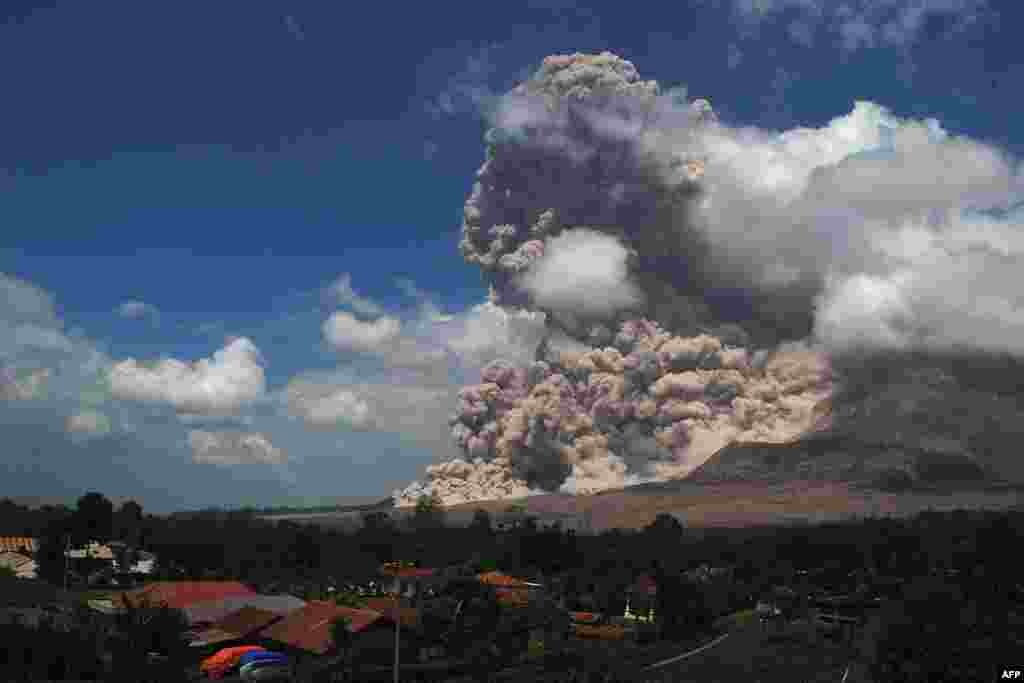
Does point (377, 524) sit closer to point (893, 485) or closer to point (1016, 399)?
point (893, 485)

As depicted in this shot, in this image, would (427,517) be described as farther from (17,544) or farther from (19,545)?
(17,544)

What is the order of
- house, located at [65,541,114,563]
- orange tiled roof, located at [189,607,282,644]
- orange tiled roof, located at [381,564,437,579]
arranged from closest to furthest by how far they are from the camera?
orange tiled roof, located at [189,607,282,644], orange tiled roof, located at [381,564,437,579], house, located at [65,541,114,563]

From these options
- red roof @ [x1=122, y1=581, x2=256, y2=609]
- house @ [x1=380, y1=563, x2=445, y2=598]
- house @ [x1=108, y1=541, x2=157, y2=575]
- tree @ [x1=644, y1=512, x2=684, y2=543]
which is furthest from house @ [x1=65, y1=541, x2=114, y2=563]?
tree @ [x1=644, y1=512, x2=684, y2=543]

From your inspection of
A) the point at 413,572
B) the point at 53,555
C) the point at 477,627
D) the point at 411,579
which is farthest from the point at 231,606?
the point at 53,555

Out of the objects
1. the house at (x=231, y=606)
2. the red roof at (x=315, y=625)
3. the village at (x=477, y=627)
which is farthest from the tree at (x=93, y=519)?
the red roof at (x=315, y=625)

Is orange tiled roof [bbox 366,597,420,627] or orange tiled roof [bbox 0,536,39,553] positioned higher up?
orange tiled roof [bbox 0,536,39,553]

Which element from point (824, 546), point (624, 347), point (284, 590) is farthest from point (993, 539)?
point (624, 347)

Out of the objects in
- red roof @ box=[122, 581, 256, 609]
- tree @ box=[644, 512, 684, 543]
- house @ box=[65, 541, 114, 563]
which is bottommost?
red roof @ box=[122, 581, 256, 609]

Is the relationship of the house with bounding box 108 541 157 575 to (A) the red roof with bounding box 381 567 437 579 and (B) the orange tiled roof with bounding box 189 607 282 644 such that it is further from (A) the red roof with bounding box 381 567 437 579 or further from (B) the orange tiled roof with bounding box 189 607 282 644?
(B) the orange tiled roof with bounding box 189 607 282 644
